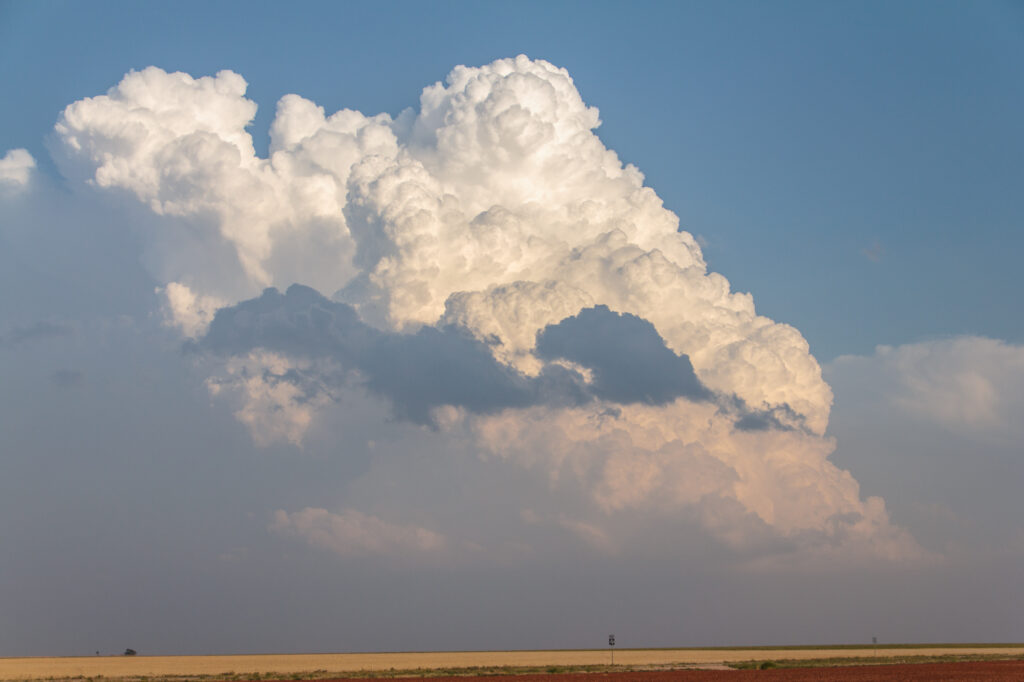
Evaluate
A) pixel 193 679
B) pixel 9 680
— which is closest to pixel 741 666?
pixel 193 679

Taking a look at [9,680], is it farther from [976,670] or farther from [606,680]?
[976,670]

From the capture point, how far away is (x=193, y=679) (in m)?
105

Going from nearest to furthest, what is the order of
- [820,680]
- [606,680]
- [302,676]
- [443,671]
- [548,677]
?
[820,680]
[606,680]
[548,677]
[302,676]
[443,671]

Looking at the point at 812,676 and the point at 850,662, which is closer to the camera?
the point at 812,676

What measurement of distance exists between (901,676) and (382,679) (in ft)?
174

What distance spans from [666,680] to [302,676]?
4427cm

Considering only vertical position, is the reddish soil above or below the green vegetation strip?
above

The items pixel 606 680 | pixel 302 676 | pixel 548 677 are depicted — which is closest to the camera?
pixel 606 680

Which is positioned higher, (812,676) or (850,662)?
(812,676)

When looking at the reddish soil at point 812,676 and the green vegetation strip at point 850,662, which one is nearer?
the reddish soil at point 812,676

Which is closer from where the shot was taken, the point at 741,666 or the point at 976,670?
the point at 976,670

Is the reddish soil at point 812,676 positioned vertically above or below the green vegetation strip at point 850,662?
above

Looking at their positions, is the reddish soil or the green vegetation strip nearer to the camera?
the reddish soil

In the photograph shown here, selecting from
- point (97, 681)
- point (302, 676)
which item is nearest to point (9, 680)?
point (97, 681)
